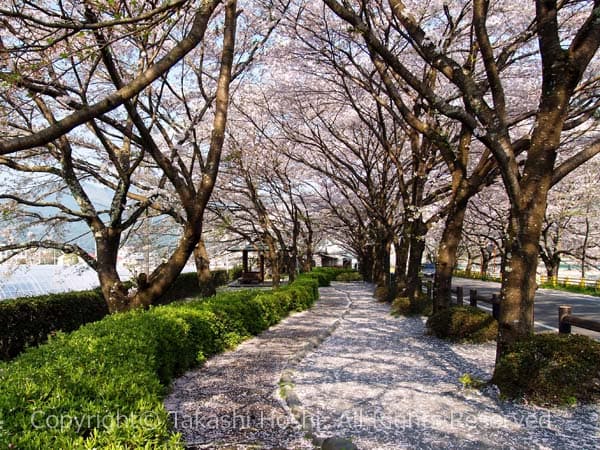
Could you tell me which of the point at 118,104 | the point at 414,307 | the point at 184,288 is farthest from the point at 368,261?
the point at 118,104

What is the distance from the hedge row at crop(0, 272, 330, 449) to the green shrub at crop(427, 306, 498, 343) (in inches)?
189

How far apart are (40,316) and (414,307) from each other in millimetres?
9183

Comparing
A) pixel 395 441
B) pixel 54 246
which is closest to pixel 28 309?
pixel 54 246

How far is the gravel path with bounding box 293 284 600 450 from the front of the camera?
388 centimetres

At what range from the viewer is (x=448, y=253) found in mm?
8828

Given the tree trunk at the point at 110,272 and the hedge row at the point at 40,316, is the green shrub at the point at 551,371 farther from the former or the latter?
the hedge row at the point at 40,316

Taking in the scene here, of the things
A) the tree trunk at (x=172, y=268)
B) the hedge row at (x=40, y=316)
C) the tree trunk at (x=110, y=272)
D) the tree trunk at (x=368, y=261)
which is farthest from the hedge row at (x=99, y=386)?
the tree trunk at (x=368, y=261)

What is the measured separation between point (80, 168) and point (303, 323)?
664 centimetres

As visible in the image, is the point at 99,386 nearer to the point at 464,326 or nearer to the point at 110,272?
the point at 110,272

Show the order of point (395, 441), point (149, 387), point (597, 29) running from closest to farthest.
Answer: point (149, 387), point (395, 441), point (597, 29)

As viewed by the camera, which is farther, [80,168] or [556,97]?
[80,168]

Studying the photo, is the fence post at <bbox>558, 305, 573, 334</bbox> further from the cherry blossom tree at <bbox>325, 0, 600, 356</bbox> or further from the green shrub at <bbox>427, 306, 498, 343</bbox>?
the cherry blossom tree at <bbox>325, 0, 600, 356</bbox>

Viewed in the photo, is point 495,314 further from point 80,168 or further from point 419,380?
point 80,168

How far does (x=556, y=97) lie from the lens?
16.5 feet
